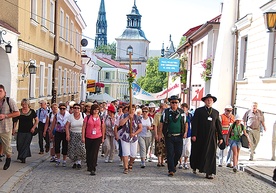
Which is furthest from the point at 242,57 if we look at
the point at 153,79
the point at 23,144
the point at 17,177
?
the point at 153,79

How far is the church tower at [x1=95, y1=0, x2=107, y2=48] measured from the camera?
16050 centimetres

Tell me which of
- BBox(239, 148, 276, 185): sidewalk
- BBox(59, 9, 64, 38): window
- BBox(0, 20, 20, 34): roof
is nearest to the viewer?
BBox(239, 148, 276, 185): sidewalk

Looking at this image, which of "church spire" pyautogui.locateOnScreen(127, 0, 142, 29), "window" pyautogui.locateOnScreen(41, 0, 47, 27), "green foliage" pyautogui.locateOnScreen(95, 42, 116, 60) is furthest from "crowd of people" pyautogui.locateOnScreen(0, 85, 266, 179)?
"green foliage" pyautogui.locateOnScreen(95, 42, 116, 60)

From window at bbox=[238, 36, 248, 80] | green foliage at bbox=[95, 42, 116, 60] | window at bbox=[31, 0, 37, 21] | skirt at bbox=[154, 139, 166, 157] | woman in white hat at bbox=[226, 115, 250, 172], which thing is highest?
green foliage at bbox=[95, 42, 116, 60]

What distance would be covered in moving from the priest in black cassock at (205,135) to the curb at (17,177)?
3712 millimetres

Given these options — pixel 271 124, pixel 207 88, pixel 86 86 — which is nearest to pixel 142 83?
pixel 86 86

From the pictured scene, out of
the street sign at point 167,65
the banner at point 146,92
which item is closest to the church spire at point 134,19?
the street sign at point 167,65

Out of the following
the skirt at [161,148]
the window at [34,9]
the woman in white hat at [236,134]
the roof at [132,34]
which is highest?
the roof at [132,34]

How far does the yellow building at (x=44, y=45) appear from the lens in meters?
16.7

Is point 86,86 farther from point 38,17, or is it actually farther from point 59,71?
point 38,17

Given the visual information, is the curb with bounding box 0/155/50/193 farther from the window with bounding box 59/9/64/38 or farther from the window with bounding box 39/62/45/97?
the window with bounding box 59/9/64/38

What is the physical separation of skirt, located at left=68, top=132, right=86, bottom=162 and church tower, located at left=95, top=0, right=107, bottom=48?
150 m

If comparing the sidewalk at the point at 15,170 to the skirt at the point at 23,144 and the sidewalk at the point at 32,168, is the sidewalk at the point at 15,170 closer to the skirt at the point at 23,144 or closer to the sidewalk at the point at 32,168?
the sidewalk at the point at 32,168

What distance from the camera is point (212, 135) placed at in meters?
10.7
